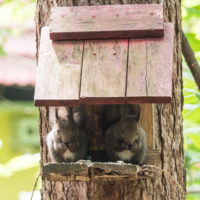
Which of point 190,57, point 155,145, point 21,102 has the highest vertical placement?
point 21,102

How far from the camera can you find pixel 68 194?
311 cm

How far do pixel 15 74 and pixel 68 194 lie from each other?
525 centimetres

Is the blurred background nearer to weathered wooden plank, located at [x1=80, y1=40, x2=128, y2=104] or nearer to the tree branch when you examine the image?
the tree branch

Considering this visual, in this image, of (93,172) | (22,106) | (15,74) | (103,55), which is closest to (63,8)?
(103,55)

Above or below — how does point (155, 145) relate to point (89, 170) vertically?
above

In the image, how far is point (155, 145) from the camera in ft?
10.2

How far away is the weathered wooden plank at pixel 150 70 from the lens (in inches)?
101

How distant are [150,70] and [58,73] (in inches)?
16.9

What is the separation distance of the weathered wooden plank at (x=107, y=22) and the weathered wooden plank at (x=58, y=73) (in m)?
0.06

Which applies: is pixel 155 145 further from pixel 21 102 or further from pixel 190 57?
pixel 21 102

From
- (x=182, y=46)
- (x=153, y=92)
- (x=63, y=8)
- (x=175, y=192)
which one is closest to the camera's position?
(x=153, y=92)

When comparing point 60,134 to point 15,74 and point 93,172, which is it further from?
point 15,74

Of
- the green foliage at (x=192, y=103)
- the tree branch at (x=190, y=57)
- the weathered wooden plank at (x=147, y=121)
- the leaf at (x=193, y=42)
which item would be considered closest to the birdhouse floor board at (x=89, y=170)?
the weathered wooden plank at (x=147, y=121)

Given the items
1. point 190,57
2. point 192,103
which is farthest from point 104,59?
point 192,103
